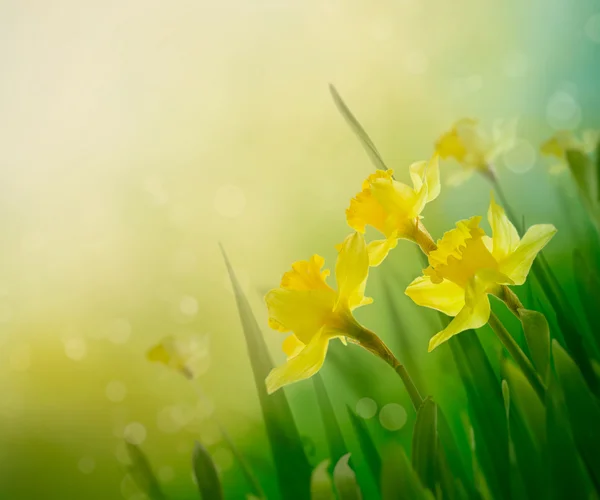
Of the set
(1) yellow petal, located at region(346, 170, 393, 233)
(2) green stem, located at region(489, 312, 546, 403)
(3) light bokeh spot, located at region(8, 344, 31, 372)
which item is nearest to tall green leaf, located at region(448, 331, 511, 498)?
(2) green stem, located at region(489, 312, 546, 403)

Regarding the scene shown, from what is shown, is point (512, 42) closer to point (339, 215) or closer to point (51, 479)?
point (339, 215)

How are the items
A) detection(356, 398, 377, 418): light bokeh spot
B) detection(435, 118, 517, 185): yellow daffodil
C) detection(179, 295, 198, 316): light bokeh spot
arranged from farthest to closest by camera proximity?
detection(179, 295, 198, 316): light bokeh spot < detection(435, 118, 517, 185): yellow daffodil < detection(356, 398, 377, 418): light bokeh spot

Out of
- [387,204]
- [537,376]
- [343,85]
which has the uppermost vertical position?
[343,85]

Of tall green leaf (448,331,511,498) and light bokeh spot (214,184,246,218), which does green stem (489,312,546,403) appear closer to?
tall green leaf (448,331,511,498)

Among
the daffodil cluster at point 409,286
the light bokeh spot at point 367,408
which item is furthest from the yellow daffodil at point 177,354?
the daffodil cluster at point 409,286

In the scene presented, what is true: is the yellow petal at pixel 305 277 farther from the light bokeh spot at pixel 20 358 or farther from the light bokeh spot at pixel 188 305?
the light bokeh spot at pixel 20 358

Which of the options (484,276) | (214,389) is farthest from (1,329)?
(484,276)
